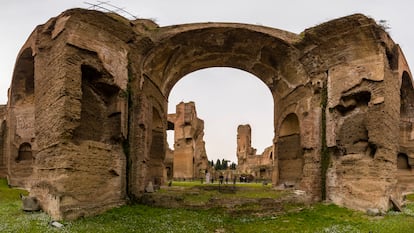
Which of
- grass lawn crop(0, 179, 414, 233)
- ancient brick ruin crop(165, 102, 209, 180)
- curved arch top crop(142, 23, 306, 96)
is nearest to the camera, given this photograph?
grass lawn crop(0, 179, 414, 233)

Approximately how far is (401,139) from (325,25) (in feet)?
30.3

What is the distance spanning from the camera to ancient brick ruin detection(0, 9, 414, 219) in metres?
8.94

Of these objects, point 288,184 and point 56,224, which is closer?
point 56,224

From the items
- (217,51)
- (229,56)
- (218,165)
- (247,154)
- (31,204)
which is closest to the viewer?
(31,204)

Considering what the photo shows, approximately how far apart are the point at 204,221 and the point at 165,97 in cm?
747

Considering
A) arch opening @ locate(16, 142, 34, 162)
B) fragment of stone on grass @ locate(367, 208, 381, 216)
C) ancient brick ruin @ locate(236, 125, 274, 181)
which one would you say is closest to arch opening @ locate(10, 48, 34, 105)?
arch opening @ locate(16, 142, 34, 162)

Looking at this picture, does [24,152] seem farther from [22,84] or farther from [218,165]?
[218,165]

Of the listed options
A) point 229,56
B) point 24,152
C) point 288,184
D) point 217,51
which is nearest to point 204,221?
point 288,184

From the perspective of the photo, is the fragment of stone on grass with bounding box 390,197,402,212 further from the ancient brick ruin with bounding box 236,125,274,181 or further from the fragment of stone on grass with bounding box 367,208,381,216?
the ancient brick ruin with bounding box 236,125,274,181

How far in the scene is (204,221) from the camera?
345 inches

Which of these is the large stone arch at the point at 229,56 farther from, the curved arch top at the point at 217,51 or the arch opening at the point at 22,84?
the arch opening at the point at 22,84

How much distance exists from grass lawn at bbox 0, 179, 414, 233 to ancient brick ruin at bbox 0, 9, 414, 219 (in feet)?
1.97

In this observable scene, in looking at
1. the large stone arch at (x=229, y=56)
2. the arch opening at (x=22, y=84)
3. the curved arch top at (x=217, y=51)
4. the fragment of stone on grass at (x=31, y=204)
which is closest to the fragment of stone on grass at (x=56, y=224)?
the fragment of stone on grass at (x=31, y=204)

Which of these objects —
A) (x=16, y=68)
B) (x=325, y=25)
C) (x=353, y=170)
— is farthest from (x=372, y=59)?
(x=16, y=68)
